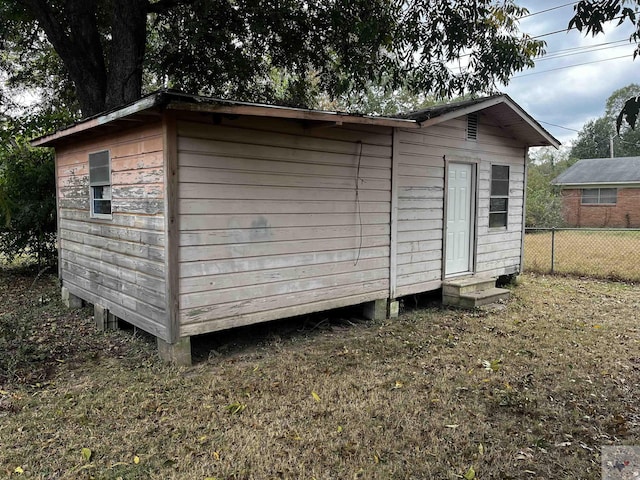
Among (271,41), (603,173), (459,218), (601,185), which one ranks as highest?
(271,41)

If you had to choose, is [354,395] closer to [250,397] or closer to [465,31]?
[250,397]

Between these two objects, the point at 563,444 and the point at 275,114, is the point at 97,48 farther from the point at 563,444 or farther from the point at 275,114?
the point at 563,444

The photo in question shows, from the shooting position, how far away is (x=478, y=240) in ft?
24.6

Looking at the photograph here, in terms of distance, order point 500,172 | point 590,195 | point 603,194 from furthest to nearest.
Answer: point 590,195
point 603,194
point 500,172

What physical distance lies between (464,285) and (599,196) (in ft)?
62.7

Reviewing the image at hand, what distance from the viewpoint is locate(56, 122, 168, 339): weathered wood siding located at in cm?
431

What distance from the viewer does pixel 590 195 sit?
22234 millimetres

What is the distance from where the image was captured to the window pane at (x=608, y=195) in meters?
21.5

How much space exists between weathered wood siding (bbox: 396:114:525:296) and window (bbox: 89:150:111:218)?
3615mm

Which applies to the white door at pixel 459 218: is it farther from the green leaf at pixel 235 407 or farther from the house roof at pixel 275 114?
the green leaf at pixel 235 407

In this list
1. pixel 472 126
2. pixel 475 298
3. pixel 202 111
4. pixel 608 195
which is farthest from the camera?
pixel 608 195

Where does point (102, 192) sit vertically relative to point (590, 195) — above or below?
below

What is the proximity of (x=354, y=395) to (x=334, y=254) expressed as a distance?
2065 millimetres

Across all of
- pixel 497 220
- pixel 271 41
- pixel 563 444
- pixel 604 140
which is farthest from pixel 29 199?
pixel 604 140
